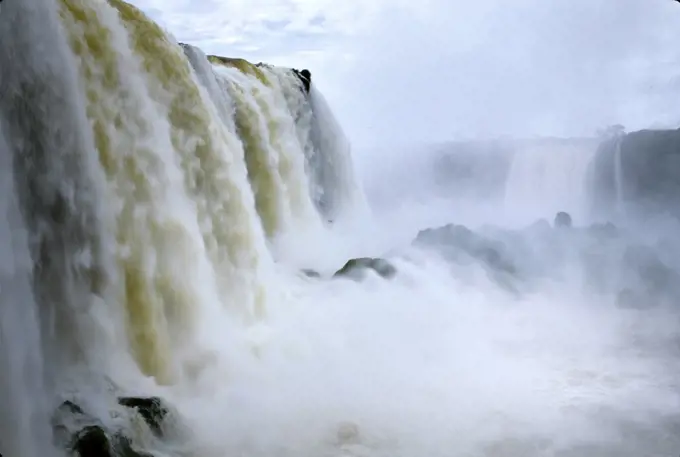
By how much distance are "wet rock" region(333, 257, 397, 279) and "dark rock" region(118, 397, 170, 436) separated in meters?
2.12

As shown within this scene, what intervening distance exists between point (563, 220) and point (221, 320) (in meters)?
4.24

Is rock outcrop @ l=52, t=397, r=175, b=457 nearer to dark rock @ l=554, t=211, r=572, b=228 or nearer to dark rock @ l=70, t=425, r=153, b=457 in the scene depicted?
dark rock @ l=70, t=425, r=153, b=457

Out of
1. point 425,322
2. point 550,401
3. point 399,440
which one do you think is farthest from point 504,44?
point 399,440

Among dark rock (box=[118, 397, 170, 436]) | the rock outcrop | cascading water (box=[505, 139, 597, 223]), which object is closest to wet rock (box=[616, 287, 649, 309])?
cascading water (box=[505, 139, 597, 223])

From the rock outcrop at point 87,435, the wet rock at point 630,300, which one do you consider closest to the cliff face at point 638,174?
the wet rock at point 630,300

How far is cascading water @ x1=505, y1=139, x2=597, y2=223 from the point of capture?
7312mm

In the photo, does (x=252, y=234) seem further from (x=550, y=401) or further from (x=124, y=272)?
(x=550, y=401)

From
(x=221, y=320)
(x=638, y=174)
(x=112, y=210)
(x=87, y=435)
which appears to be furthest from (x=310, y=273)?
(x=638, y=174)

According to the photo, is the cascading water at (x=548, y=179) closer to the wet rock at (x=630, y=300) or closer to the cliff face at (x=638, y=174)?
the cliff face at (x=638, y=174)

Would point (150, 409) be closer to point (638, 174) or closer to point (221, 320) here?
point (221, 320)

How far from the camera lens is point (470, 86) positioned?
25.6ft

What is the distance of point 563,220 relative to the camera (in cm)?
677

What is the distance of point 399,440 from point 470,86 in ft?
18.2

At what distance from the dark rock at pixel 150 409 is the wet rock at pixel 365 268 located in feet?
6.97
